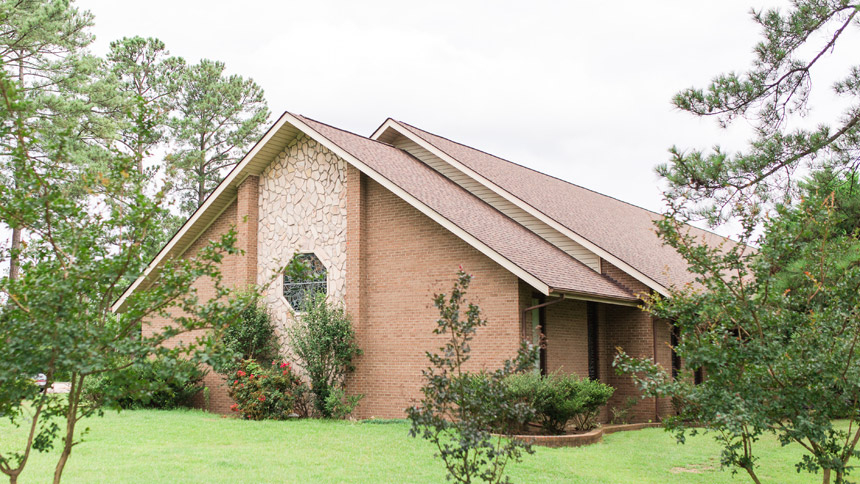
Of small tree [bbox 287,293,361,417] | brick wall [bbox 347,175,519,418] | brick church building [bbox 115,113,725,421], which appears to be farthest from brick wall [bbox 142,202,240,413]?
brick wall [bbox 347,175,519,418]

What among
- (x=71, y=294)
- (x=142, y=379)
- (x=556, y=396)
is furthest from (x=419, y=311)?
(x=71, y=294)

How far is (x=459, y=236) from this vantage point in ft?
51.1

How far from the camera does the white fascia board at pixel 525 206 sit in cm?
1703

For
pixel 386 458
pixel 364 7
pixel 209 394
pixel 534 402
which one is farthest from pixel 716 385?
pixel 209 394

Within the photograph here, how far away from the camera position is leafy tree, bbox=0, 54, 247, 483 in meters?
5.16

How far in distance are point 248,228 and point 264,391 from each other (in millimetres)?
4452

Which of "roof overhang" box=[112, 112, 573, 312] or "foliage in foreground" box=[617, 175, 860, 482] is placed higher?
"roof overhang" box=[112, 112, 573, 312]

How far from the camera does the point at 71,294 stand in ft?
17.7

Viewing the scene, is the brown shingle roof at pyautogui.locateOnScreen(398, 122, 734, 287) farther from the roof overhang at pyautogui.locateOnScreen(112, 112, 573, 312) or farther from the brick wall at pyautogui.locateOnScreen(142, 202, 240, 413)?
the brick wall at pyautogui.locateOnScreen(142, 202, 240, 413)

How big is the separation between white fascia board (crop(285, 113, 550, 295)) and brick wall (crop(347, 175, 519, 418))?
548mm

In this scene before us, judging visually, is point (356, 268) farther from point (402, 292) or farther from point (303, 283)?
point (303, 283)

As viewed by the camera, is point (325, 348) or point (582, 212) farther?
point (582, 212)

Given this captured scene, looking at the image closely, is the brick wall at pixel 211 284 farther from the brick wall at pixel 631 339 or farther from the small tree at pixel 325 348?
the brick wall at pixel 631 339

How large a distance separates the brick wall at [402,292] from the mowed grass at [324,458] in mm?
1655
